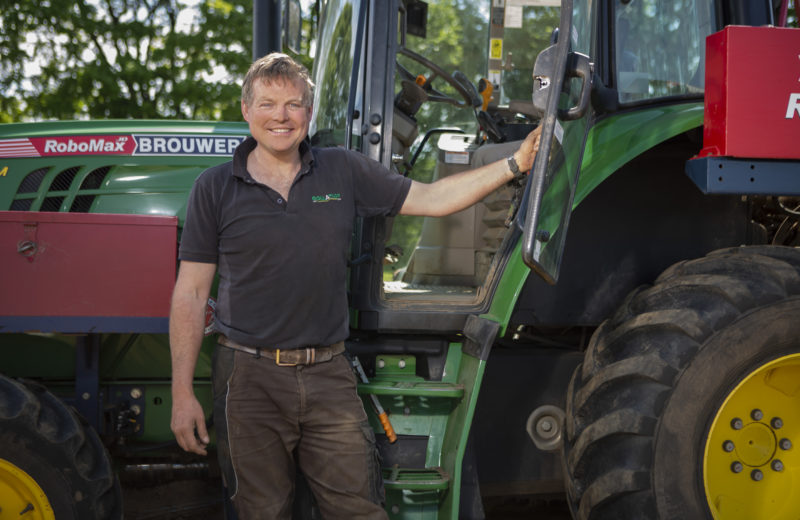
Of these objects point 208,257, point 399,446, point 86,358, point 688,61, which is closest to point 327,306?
point 208,257

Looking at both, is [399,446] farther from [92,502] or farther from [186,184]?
[186,184]

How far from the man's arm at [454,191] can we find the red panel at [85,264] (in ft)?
2.80

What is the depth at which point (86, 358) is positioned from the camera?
9.72ft

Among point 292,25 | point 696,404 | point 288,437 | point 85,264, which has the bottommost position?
point 288,437

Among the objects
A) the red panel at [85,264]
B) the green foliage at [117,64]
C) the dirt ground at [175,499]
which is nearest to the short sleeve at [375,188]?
the red panel at [85,264]

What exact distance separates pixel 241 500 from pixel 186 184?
Result: 1376 mm

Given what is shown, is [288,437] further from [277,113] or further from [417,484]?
[277,113]

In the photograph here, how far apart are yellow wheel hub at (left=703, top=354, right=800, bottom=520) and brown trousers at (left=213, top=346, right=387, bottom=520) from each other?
3.78 ft

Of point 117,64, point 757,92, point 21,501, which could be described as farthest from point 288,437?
point 117,64

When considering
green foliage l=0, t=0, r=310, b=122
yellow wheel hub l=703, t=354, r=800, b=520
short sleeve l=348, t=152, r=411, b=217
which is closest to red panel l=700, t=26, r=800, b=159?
yellow wheel hub l=703, t=354, r=800, b=520

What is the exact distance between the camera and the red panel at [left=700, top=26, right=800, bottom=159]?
2.40 metres

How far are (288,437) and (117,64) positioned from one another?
31.3 feet

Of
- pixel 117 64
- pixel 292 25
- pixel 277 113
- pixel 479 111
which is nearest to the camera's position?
pixel 277 113

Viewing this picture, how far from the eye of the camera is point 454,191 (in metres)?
2.69
